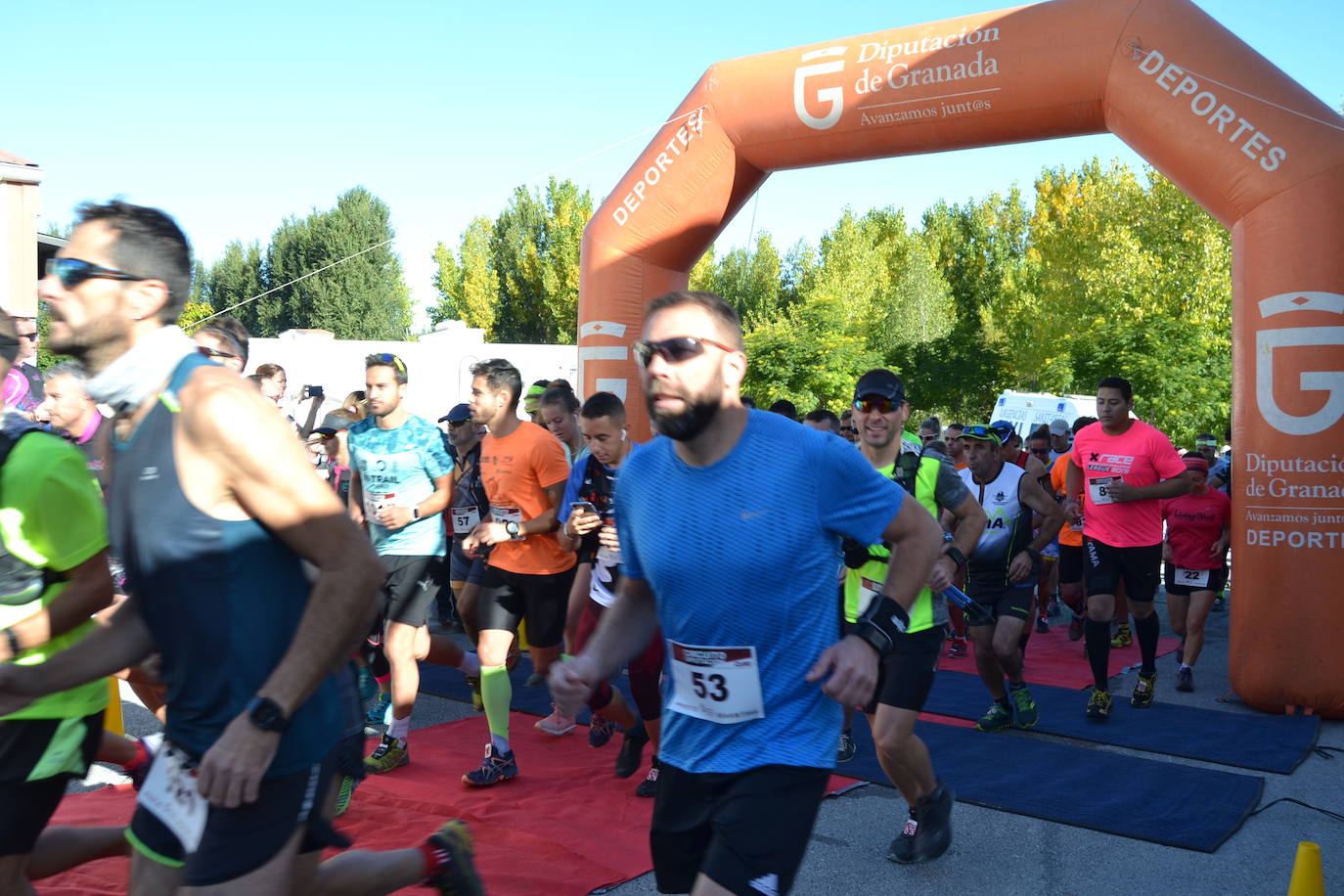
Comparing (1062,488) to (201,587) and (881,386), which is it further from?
(201,587)

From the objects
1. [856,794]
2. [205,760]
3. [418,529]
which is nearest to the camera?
[205,760]

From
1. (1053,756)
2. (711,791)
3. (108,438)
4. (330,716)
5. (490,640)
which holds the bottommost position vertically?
(1053,756)

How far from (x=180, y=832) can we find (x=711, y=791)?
43.1 inches

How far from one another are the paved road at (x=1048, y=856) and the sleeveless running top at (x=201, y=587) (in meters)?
2.54

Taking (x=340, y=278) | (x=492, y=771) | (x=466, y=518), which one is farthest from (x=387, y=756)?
(x=340, y=278)

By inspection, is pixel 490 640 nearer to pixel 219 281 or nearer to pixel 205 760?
pixel 205 760

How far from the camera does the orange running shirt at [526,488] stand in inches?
233

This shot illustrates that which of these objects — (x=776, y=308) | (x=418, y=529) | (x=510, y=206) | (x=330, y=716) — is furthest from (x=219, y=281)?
(x=330, y=716)

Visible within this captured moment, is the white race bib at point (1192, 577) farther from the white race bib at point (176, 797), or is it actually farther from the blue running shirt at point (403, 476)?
the white race bib at point (176, 797)

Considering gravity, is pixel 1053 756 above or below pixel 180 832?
below

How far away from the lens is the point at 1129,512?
23.9 ft

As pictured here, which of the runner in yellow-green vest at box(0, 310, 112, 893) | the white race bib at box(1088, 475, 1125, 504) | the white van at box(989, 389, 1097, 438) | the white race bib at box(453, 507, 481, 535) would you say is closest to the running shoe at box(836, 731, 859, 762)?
the white race bib at box(1088, 475, 1125, 504)

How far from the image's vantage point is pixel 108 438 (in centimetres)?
228

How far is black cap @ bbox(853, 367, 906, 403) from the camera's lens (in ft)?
15.9
